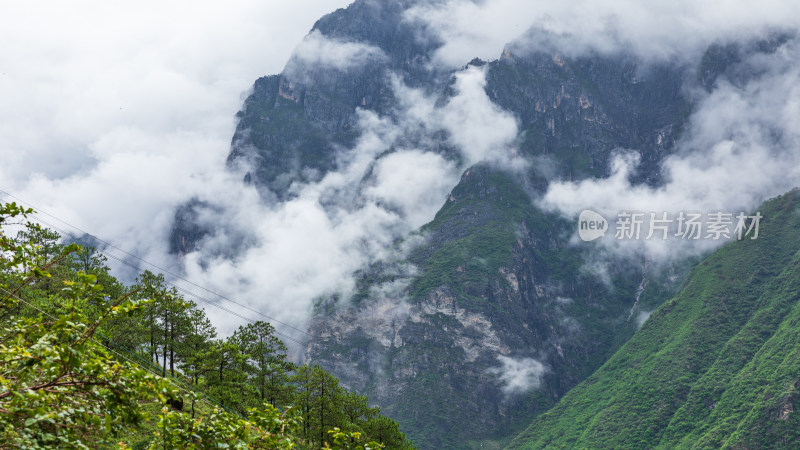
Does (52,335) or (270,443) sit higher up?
(52,335)

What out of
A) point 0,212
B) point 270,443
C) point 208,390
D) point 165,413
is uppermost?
point 208,390

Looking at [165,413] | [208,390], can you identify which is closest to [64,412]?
[165,413]

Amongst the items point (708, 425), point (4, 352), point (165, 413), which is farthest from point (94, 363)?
point (708, 425)

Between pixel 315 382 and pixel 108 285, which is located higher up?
pixel 108 285

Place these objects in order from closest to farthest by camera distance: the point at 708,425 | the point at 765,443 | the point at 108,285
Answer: the point at 108,285 < the point at 765,443 < the point at 708,425

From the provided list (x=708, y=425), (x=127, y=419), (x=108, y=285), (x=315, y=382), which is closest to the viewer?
(x=127, y=419)

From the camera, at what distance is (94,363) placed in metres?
11.7

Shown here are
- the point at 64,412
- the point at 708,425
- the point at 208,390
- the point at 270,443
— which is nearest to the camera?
the point at 64,412

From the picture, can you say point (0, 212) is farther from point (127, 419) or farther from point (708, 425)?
point (708, 425)

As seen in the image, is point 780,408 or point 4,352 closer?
point 4,352

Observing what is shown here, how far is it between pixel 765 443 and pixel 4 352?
8000 inches

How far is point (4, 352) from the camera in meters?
12.0

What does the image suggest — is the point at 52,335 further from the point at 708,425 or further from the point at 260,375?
the point at 708,425

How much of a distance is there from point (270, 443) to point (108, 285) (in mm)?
69811
